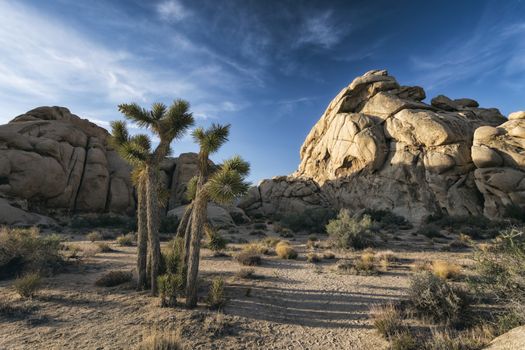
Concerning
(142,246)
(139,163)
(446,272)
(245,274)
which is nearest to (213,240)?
(245,274)

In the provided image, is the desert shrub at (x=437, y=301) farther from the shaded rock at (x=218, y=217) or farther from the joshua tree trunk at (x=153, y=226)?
the shaded rock at (x=218, y=217)

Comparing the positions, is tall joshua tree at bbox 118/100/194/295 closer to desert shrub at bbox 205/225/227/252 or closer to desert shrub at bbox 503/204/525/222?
desert shrub at bbox 205/225/227/252

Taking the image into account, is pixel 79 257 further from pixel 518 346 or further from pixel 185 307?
pixel 518 346

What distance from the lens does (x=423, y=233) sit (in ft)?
68.4

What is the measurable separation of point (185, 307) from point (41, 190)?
27.4 metres

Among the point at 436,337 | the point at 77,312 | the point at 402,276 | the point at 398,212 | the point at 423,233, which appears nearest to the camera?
the point at 436,337

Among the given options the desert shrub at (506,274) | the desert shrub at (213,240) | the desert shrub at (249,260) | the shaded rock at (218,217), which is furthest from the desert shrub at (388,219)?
the desert shrub at (213,240)

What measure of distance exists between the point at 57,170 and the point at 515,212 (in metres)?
42.2

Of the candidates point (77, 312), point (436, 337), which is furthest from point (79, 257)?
point (436, 337)

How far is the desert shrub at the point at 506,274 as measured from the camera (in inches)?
227

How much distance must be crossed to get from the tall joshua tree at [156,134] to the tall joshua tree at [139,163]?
0.28m

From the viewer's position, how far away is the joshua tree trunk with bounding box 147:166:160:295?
8.16 m

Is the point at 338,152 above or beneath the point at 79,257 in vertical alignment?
above

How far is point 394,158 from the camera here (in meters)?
32.2
